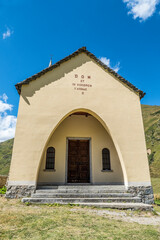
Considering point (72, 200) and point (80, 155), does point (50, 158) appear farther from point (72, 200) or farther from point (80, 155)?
point (72, 200)

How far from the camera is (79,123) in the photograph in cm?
1047

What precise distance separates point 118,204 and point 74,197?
197 centimetres

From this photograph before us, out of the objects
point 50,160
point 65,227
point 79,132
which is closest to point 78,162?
point 50,160

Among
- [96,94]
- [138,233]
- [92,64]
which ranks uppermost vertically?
[92,64]

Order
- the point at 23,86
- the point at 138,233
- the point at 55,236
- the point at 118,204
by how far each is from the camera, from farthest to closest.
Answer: the point at 23,86
the point at 118,204
the point at 138,233
the point at 55,236

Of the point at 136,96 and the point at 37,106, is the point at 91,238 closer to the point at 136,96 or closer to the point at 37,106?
the point at 37,106

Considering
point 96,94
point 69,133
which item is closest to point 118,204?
point 69,133

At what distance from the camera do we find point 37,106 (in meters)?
8.59

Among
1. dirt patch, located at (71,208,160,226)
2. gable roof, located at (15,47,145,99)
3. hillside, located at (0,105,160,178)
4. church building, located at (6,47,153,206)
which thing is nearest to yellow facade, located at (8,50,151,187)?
church building, located at (6,47,153,206)

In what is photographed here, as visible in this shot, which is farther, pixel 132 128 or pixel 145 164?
pixel 132 128

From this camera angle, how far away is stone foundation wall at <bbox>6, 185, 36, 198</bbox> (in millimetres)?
7289

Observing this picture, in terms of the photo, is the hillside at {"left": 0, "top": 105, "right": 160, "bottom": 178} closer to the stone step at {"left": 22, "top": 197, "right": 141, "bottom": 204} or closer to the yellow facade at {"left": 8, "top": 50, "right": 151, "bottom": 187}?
the yellow facade at {"left": 8, "top": 50, "right": 151, "bottom": 187}

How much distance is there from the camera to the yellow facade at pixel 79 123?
26.1 ft

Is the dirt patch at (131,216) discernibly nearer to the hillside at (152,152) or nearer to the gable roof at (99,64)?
the gable roof at (99,64)
